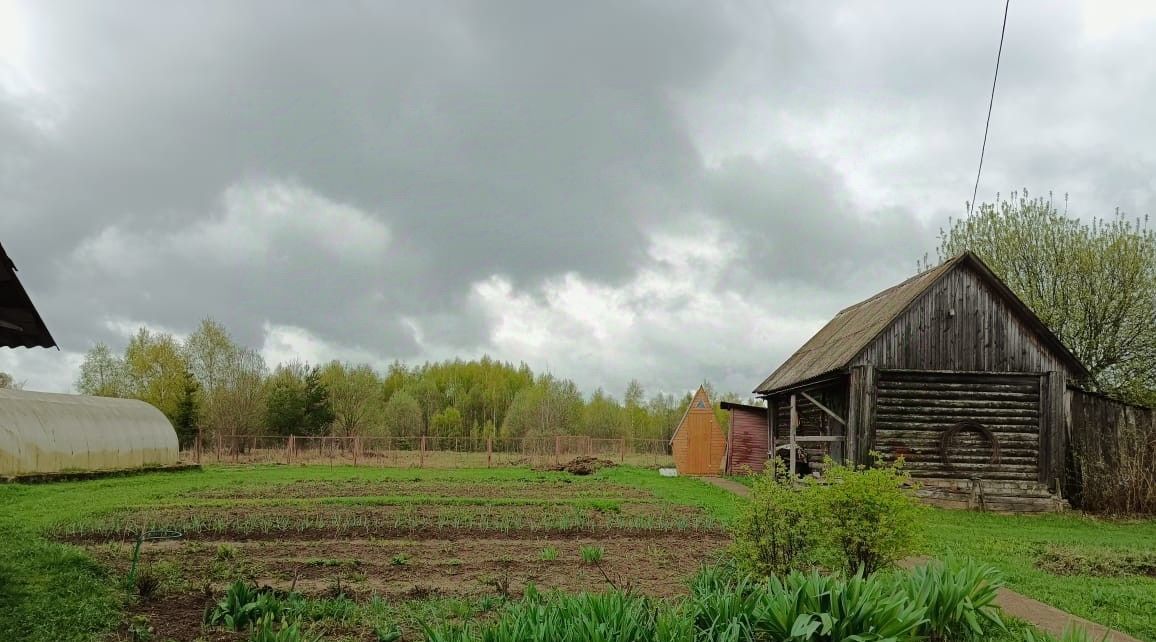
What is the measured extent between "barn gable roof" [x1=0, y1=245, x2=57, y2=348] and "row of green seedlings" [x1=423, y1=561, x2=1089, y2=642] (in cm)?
572

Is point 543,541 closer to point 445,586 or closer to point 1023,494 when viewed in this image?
point 445,586

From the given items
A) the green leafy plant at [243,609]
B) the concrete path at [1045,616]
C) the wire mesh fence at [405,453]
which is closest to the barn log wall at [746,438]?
the wire mesh fence at [405,453]

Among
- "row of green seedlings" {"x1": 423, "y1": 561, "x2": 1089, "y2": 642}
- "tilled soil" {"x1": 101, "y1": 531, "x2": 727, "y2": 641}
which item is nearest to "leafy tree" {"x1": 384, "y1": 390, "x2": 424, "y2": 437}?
"tilled soil" {"x1": 101, "y1": 531, "x2": 727, "y2": 641}

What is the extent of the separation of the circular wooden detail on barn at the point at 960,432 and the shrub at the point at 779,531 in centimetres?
1317

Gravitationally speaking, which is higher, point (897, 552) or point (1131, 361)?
point (1131, 361)

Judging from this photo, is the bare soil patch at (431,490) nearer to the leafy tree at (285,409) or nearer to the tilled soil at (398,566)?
the tilled soil at (398,566)

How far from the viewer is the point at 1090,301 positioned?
28.3 metres

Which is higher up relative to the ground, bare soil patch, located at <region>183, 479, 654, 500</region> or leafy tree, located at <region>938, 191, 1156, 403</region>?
leafy tree, located at <region>938, 191, 1156, 403</region>

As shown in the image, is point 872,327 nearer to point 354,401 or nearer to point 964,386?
point 964,386

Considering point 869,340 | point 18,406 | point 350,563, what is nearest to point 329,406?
point 18,406

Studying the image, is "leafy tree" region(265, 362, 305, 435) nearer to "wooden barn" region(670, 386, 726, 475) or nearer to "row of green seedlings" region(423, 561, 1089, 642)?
"wooden barn" region(670, 386, 726, 475)

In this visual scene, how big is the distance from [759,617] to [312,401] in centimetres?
4887

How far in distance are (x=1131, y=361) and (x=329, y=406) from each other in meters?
41.9

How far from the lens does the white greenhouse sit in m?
24.9
